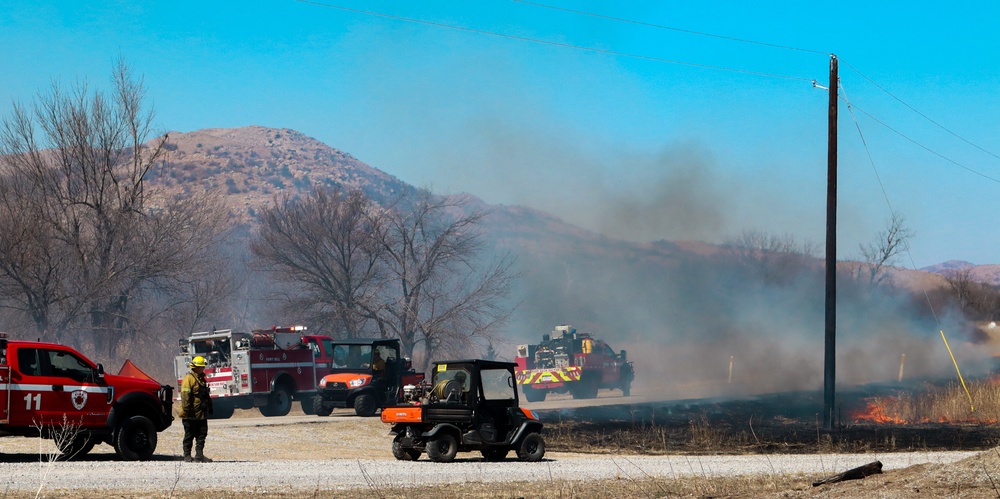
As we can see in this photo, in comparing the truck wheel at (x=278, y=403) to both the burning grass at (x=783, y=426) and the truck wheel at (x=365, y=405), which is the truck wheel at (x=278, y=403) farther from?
the burning grass at (x=783, y=426)

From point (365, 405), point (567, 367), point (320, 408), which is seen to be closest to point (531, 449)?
point (365, 405)

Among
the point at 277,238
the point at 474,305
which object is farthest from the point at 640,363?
the point at 277,238

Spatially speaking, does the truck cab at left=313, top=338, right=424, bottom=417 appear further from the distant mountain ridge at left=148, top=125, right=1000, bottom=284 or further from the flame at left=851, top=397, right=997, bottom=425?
the distant mountain ridge at left=148, top=125, right=1000, bottom=284

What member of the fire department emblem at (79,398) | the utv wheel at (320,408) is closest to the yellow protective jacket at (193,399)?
the fire department emblem at (79,398)

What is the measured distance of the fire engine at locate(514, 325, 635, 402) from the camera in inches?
1741

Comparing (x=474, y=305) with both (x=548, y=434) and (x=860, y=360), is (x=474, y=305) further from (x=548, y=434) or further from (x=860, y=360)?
(x=548, y=434)

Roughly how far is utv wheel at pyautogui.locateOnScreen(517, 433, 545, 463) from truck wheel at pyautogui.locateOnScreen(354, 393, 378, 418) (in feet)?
38.8

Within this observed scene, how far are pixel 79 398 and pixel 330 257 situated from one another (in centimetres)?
3478

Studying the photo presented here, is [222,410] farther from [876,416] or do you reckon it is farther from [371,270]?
[371,270]

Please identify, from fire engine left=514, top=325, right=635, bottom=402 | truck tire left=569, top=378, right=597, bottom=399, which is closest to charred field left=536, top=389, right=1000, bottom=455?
fire engine left=514, top=325, right=635, bottom=402

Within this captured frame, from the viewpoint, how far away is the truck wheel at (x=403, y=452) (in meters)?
18.7

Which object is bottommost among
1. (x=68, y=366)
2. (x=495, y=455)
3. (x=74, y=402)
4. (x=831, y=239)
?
(x=495, y=455)

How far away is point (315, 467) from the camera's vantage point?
17.0 m

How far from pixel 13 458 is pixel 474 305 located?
110ft
